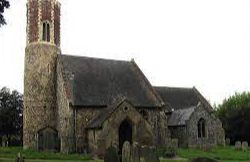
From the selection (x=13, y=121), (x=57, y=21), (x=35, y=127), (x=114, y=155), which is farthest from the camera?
(x=13, y=121)

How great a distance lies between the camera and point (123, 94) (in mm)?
43062

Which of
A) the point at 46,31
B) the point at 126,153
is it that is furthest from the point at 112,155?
the point at 46,31

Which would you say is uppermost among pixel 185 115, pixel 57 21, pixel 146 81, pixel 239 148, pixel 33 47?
pixel 57 21

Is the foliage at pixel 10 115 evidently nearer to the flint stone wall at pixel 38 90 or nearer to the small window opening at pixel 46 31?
the flint stone wall at pixel 38 90

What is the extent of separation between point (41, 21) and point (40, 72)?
520 centimetres

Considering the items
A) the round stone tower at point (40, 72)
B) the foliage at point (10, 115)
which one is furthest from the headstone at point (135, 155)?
the foliage at point (10, 115)

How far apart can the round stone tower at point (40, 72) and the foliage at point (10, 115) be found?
2234 centimetres

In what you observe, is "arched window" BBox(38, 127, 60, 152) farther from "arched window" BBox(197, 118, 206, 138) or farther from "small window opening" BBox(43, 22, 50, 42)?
"arched window" BBox(197, 118, 206, 138)

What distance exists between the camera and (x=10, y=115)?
64.1m

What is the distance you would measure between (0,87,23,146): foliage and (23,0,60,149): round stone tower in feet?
73.3

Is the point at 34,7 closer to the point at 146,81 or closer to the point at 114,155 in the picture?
the point at 146,81

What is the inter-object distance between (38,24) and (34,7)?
187 centimetres

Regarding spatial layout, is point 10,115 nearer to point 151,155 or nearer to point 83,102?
point 83,102

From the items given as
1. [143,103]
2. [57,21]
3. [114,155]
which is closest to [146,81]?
[143,103]
